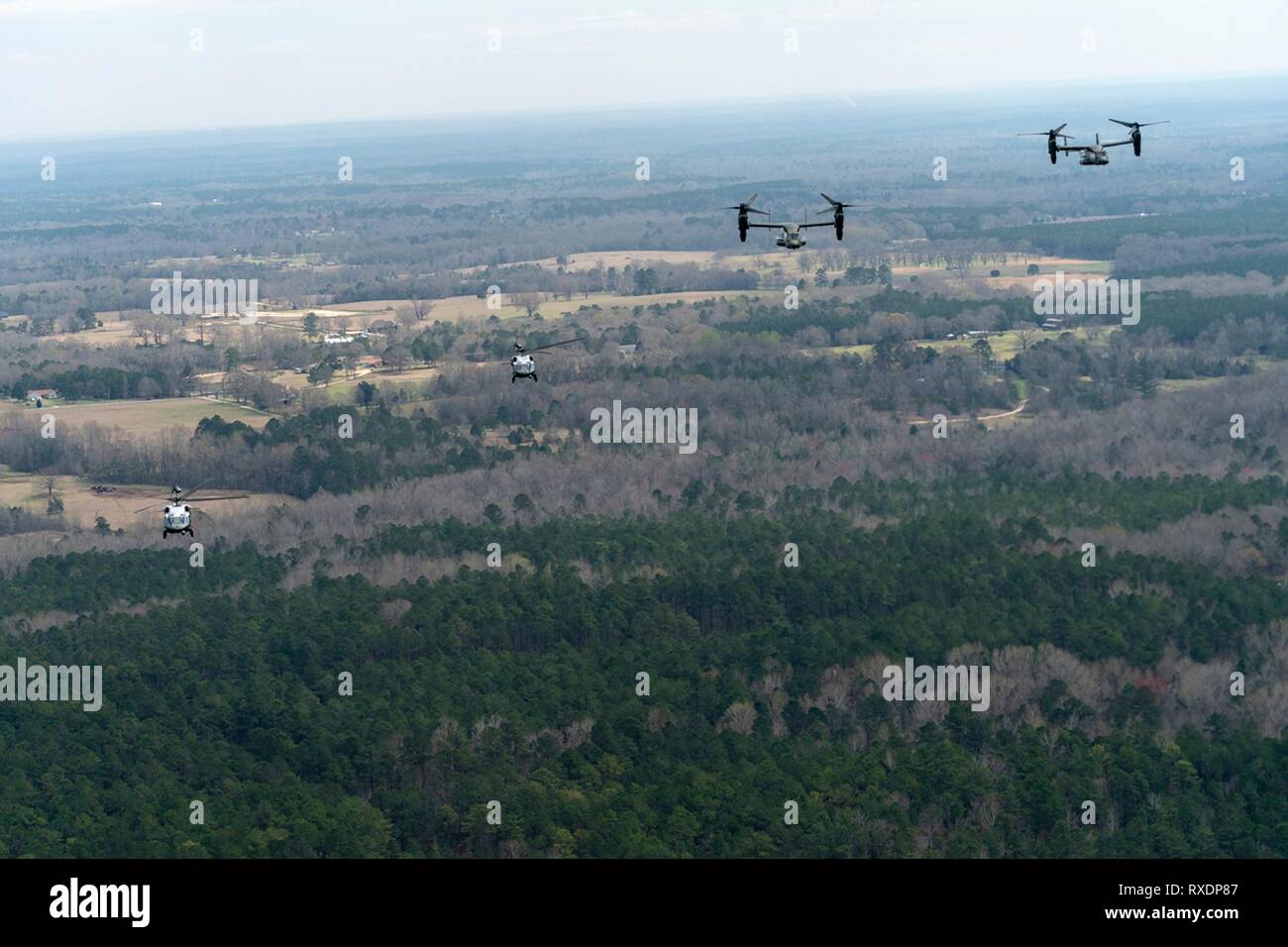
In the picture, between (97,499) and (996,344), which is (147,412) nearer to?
(97,499)

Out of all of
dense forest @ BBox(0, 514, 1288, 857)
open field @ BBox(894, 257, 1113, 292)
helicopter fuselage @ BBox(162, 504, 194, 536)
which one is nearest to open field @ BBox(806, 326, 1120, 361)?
open field @ BBox(894, 257, 1113, 292)

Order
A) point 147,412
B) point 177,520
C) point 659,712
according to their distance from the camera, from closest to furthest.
Answer: 1. point 177,520
2. point 659,712
3. point 147,412

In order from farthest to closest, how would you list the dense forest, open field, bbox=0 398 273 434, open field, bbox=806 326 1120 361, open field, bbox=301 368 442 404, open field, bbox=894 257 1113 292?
open field, bbox=894 257 1113 292 < open field, bbox=806 326 1120 361 < open field, bbox=301 368 442 404 < open field, bbox=0 398 273 434 < the dense forest

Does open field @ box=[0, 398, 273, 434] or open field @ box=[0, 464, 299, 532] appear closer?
open field @ box=[0, 464, 299, 532]

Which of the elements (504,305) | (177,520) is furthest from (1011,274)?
(177,520)

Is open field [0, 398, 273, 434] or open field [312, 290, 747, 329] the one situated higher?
open field [312, 290, 747, 329]

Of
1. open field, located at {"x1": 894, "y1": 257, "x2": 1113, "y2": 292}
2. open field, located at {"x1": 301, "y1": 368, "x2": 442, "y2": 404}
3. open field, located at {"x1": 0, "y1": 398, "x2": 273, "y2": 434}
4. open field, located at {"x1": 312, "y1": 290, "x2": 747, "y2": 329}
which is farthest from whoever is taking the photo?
open field, located at {"x1": 894, "y1": 257, "x2": 1113, "y2": 292}

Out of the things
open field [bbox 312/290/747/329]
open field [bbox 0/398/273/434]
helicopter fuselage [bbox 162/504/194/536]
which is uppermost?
helicopter fuselage [bbox 162/504/194/536]

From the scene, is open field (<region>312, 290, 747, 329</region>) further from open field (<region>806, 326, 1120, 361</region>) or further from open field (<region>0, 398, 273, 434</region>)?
open field (<region>0, 398, 273, 434</region>)
